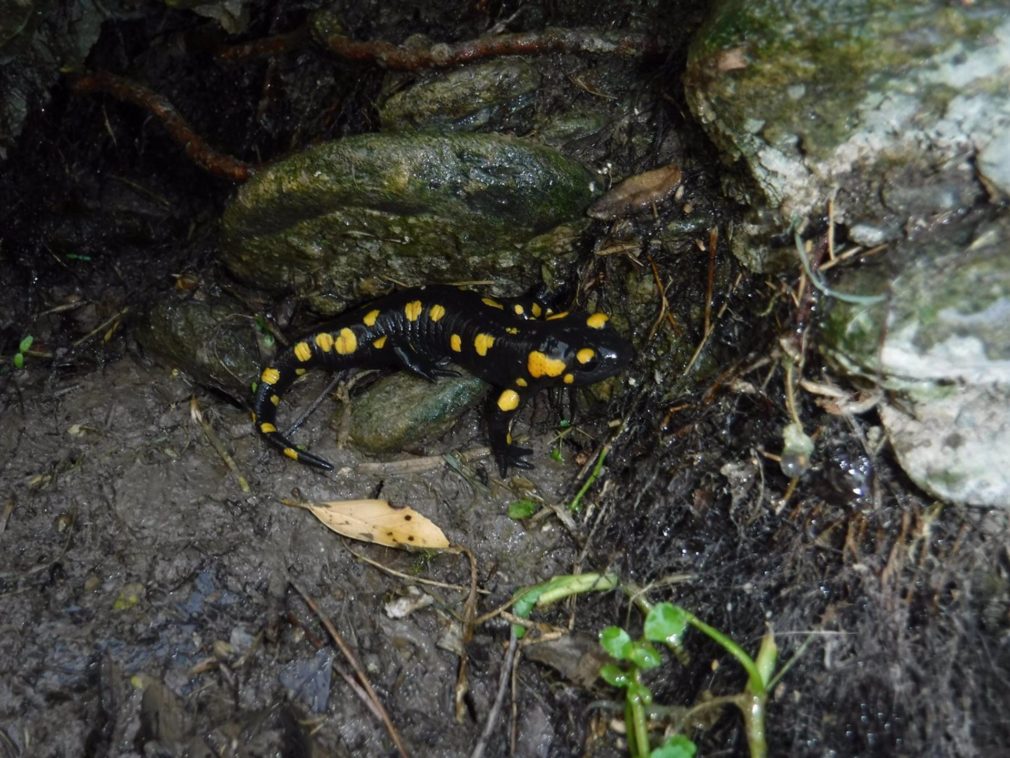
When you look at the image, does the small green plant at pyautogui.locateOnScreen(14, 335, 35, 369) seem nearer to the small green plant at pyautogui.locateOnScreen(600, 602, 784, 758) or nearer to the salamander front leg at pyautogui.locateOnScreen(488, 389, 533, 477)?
the salamander front leg at pyautogui.locateOnScreen(488, 389, 533, 477)

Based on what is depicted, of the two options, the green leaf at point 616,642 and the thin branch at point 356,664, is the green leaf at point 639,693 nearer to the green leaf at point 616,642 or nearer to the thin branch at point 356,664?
the green leaf at point 616,642

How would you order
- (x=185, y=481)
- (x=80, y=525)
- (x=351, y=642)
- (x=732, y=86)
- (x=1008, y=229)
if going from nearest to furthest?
(x=1008, y=229), (x=732, y=86), (x=351, y=642), (x=80, y=525), (x=185, y=481)

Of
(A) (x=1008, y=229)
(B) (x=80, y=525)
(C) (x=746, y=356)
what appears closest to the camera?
(A) (x=1008, y=229)

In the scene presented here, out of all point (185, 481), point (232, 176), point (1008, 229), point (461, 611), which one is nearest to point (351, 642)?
point (461, 611)

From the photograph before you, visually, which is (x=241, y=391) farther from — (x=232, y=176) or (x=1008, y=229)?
(x=1008, y=229)

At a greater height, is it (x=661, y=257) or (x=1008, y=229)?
(x=1008, y=229)

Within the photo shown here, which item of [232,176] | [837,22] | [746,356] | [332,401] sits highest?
[837,22]

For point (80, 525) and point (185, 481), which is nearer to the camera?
point (80, 525)
